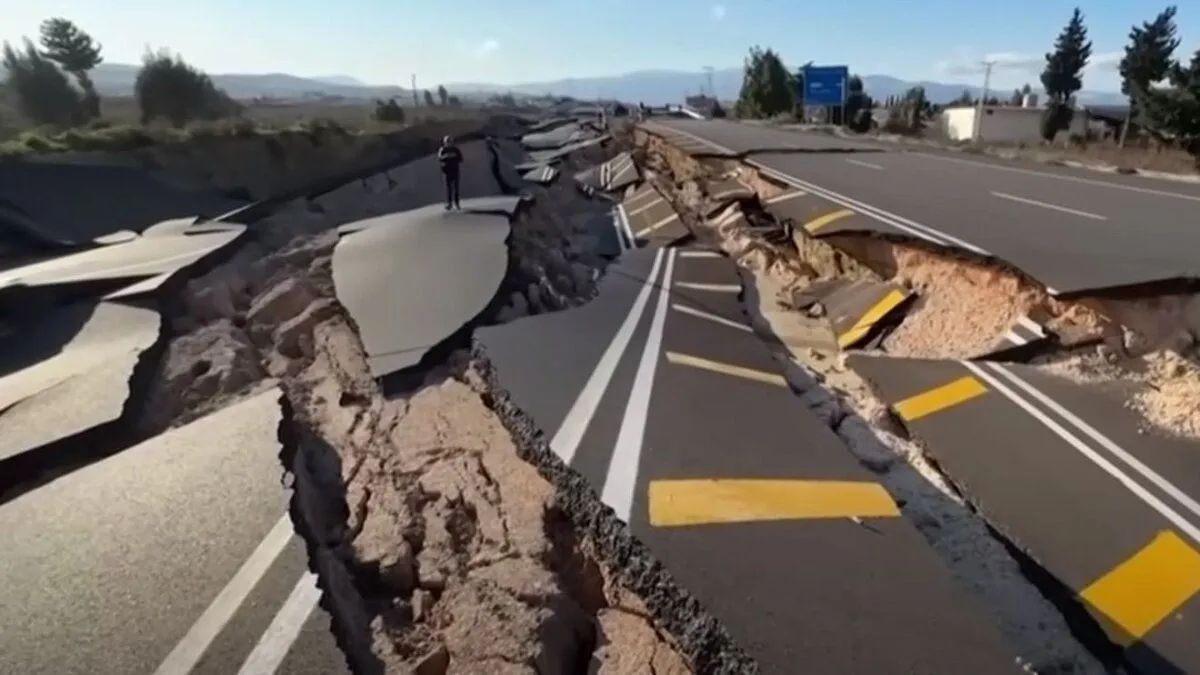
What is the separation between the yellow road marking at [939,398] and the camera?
19.6ft

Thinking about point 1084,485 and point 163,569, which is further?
point 1084,485

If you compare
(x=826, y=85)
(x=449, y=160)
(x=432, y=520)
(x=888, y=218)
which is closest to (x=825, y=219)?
(x=888, y=218)

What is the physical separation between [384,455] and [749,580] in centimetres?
296

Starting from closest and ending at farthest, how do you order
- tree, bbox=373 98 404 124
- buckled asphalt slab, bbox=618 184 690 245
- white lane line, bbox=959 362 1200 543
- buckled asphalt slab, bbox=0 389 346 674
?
buckled asphalt slab, bbox=0 389 346 674 < white lane line, bbox=959 362 1200 543 < buckled asphalt slab, bbox=618 184 690 245 < tree, bbox=373 98 404 124

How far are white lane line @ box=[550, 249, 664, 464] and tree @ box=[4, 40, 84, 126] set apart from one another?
55498 millimetres

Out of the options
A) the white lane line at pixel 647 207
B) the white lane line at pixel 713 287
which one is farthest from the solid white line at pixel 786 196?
the white lane line at pixel 713 287

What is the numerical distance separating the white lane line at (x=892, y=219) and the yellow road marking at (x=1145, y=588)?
4737mm

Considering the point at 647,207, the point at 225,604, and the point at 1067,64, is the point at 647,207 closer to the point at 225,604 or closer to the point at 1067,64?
the point at 225,604

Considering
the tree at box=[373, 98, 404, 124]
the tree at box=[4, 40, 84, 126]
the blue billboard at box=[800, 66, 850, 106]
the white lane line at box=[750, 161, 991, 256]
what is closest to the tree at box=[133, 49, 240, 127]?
the tree at box=[4, 40, 84, 126]

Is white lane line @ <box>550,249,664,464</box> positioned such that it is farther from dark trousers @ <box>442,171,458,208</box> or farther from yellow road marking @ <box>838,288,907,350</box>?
dark trousers @ <box>442,171,458,208</box>

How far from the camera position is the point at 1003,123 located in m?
48.8

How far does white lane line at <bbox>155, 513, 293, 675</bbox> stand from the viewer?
3186mm

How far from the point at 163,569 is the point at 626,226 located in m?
13.7

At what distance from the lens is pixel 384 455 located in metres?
5.18
